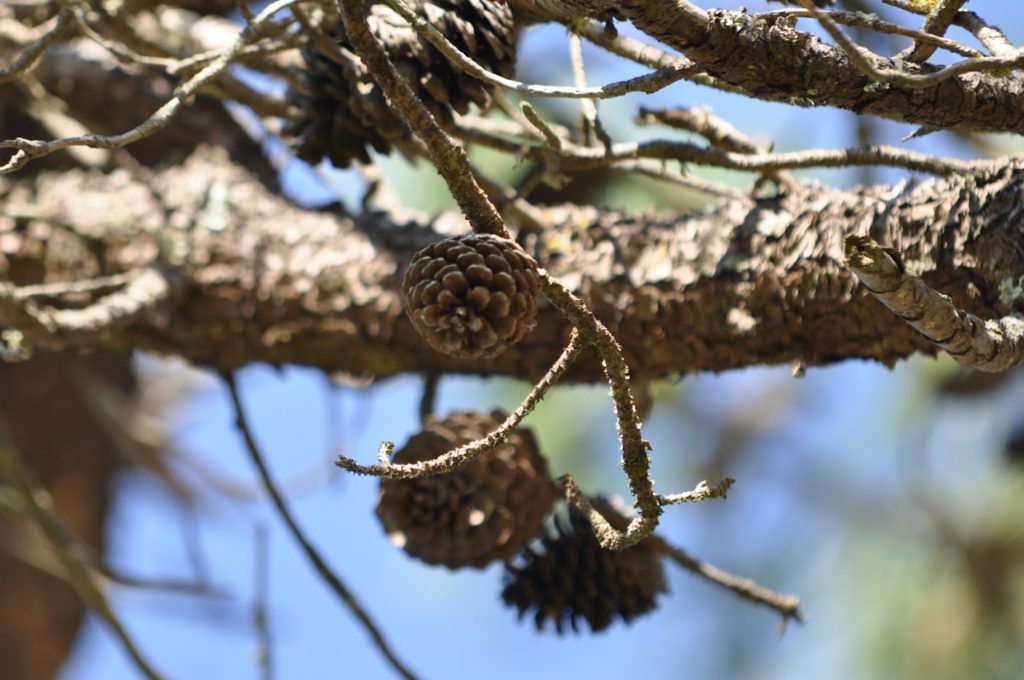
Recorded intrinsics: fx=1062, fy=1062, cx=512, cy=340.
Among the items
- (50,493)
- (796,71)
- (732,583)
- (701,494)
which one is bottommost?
(701,494)

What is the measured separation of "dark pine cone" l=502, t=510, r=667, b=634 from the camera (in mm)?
1022

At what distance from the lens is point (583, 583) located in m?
1.03

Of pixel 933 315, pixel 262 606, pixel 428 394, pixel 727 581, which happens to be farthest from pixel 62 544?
pixel 933 315

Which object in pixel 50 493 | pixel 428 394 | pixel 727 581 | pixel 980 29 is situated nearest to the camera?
pixel 980 29

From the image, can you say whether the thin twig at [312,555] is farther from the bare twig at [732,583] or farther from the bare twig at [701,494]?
the bare twig at [701,494]

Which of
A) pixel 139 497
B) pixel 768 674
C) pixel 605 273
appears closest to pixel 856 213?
pixel 605 273

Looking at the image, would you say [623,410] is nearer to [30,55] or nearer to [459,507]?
[459,507]

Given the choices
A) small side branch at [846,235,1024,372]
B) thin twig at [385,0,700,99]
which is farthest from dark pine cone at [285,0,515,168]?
small side branch at [846,235,1024,372]

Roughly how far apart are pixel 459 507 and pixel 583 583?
15cm

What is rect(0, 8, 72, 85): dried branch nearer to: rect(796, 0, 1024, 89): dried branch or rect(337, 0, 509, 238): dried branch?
rect(337, 0, 509, 238): dried branch

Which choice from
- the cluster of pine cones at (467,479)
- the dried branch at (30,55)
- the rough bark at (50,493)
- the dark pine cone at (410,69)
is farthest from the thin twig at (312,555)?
the rough bark at (50,493)

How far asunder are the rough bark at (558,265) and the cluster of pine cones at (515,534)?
10 cm

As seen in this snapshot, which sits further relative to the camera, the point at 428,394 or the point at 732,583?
the point at 428,394

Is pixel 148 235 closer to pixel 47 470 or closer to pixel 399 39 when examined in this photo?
pixel 399 39
